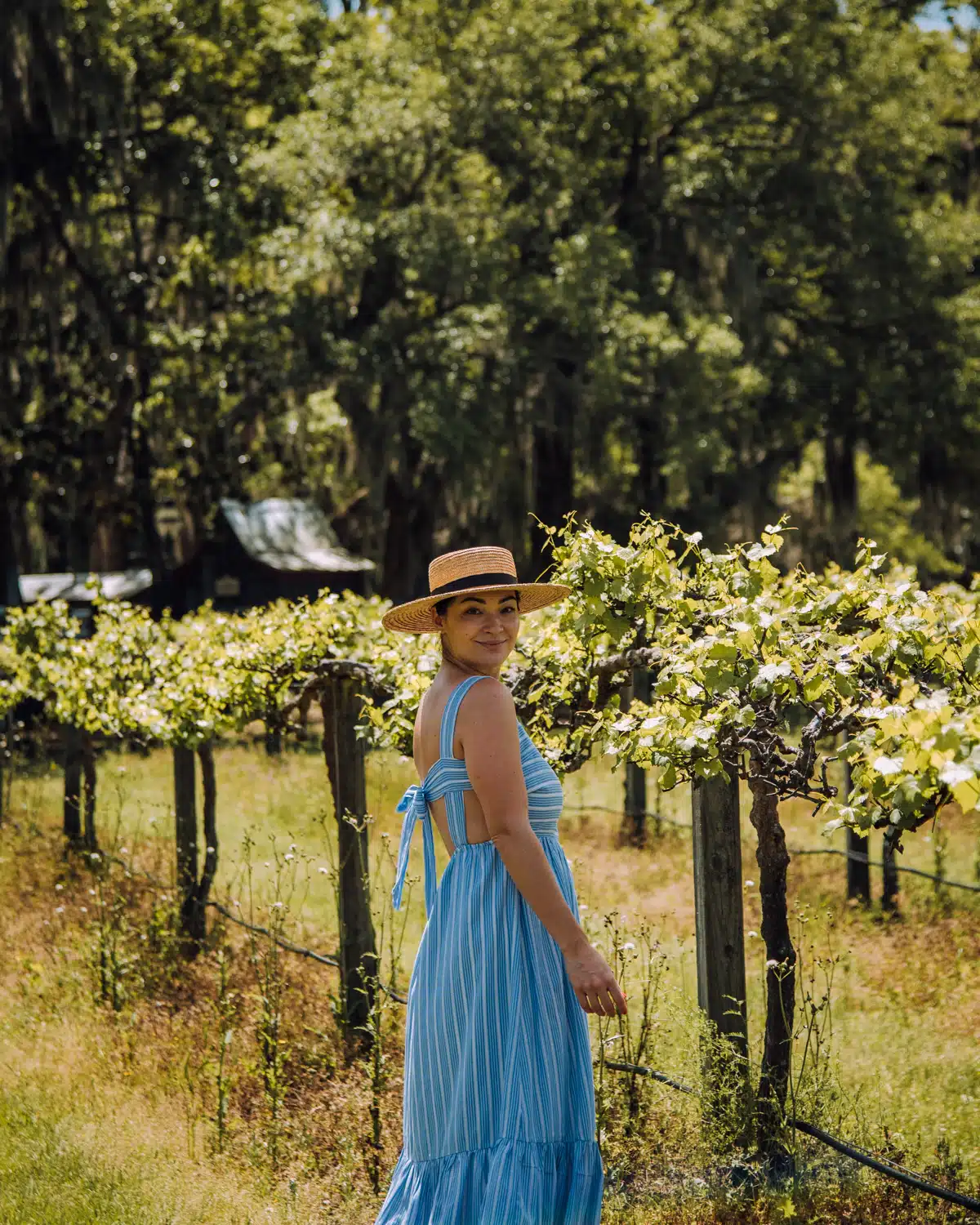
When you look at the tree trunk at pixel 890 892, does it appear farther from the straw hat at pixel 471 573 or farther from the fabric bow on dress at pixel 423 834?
the straw hat at pixel 471 573

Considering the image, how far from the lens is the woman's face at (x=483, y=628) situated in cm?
352

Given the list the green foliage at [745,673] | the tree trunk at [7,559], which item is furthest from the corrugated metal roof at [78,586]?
the green foliage at [745,673]

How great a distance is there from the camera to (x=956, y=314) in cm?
2288

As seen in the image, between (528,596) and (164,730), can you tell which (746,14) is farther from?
(528,596)

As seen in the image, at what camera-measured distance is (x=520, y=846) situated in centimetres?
325

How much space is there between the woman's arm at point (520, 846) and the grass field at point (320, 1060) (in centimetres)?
136

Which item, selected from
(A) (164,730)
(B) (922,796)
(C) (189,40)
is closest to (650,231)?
(C) (189,40)

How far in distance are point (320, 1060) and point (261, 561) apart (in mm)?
20527

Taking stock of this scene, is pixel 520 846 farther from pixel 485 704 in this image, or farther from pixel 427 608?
pixel 427 608

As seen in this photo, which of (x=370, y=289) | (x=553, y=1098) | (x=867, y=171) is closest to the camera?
(x=553, y=1098)

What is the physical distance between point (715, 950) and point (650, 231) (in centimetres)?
2113

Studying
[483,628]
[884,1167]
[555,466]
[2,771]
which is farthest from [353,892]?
[555,466]

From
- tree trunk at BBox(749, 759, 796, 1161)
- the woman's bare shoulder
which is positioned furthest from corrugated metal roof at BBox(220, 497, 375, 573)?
the woman's bare shoulder

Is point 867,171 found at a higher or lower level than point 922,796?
higher
